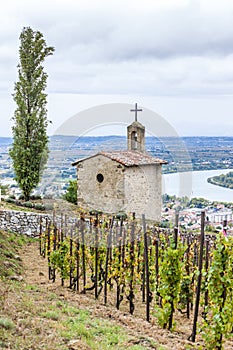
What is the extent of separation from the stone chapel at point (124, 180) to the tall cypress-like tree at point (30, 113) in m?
3.59

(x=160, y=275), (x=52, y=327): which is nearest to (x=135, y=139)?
(x=160, y=275)

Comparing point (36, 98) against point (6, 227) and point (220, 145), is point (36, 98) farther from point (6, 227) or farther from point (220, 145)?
point (220, 145)

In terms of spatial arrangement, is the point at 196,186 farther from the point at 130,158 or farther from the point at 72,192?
the point at 72,192

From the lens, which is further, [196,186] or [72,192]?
[72,192]

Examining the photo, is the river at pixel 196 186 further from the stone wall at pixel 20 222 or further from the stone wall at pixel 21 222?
the stone wall at pixel 20 222

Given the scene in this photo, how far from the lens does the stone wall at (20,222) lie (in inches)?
566

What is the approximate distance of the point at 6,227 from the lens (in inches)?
562

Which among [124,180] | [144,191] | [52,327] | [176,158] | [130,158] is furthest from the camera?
[144,191]

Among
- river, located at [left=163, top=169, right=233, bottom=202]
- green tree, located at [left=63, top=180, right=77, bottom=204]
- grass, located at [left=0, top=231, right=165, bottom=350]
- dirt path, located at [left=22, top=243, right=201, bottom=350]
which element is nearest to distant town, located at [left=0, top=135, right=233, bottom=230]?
river, located at [left=163, top=169, right=233, bottom=202]

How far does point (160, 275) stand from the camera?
612cm

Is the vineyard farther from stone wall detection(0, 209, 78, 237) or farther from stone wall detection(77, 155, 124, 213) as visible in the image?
stone wall detection(77, 155, 124, 213)

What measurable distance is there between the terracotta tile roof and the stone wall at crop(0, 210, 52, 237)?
3.89m

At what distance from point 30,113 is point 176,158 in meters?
11.6

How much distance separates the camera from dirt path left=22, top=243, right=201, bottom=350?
5.45 m
